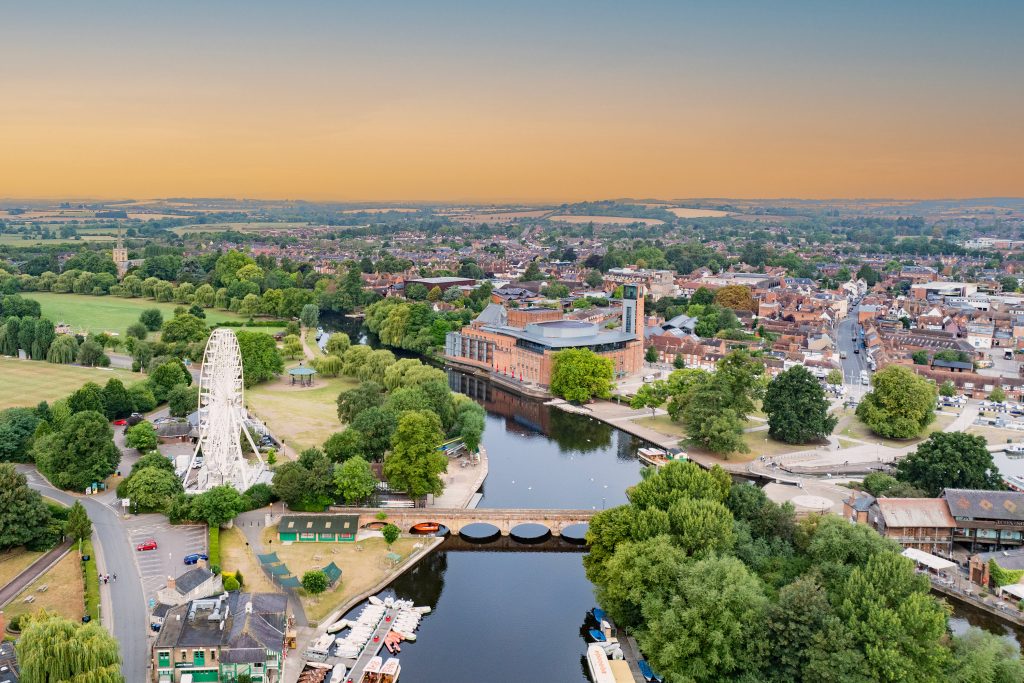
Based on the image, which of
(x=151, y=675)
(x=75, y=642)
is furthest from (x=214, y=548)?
(x=75, y=642)

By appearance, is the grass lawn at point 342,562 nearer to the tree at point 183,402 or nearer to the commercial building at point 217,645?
the commercial building at point 217,645

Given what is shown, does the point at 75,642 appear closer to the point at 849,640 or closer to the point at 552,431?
the point at 849,640

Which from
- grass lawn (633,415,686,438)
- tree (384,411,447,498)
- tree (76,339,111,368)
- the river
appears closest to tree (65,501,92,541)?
tree (384,411,447,498)

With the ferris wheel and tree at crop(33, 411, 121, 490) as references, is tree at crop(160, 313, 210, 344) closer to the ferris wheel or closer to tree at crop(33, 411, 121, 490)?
tree at crop(33, 411, 121, 490)

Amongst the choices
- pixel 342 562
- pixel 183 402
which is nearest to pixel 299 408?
pixel 183 402

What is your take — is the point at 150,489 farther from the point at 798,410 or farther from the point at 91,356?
the point at 91,356

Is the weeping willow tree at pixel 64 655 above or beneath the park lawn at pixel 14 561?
above

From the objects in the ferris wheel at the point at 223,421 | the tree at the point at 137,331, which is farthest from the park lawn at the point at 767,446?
the tree at the point at 137,331
